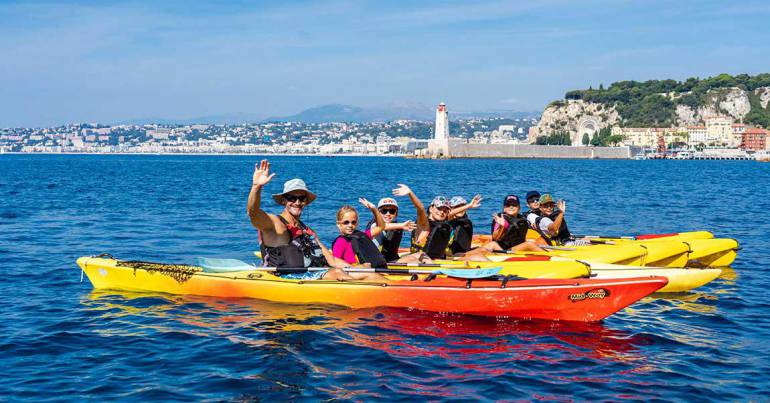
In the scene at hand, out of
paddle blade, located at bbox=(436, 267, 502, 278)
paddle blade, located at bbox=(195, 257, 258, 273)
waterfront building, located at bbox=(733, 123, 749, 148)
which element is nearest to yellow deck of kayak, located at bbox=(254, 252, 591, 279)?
paddle blade, located at bbox=(436, 267, 502, 278)

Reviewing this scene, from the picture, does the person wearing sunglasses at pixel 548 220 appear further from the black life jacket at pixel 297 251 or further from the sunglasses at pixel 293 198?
the sunglasses at pixel 293 198

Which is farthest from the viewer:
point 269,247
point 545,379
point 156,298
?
point 156,298

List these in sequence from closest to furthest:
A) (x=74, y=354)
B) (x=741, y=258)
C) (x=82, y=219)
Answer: (x=74, y=354) → (x=741, y=258) → (x=82, y=219)

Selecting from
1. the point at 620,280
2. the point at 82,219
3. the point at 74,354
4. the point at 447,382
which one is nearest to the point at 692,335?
the point at 620,280

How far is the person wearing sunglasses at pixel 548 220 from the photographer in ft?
47.8

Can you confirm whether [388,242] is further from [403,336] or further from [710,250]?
[710,250]

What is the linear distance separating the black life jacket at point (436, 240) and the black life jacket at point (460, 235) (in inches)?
8.8

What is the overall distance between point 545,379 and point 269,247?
4.34 m

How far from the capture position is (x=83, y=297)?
1207 centimetres

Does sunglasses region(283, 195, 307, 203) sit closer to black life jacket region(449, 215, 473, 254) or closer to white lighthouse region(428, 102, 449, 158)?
black life jacket region(449, 215, 473, 254)

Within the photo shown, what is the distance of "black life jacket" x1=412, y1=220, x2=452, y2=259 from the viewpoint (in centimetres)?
1198

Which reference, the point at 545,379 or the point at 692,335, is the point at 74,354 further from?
the point at 692,335

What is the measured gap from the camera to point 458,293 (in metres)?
10.3

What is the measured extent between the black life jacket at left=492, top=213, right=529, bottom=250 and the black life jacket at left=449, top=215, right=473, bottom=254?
3.39ft
